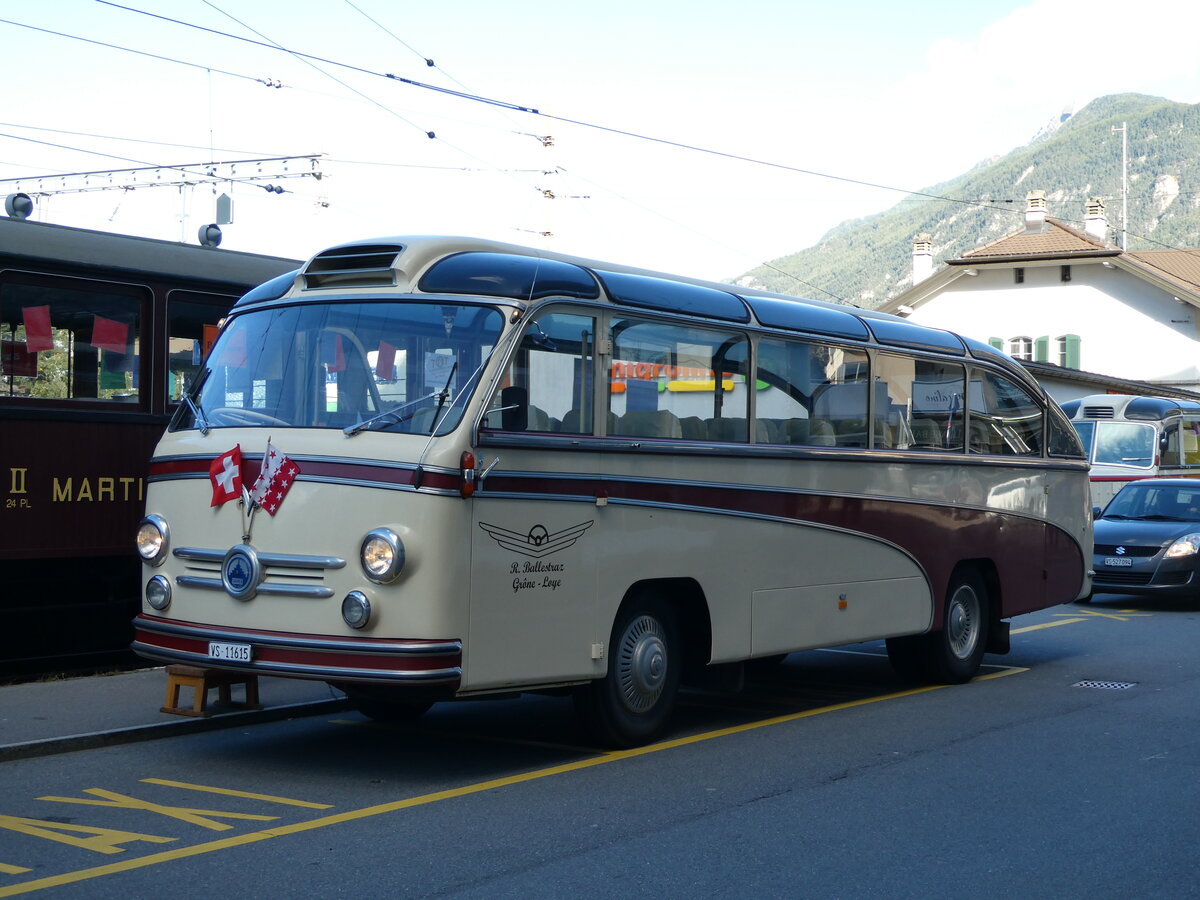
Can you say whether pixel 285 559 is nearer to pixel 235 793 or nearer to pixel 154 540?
pixel 154 540

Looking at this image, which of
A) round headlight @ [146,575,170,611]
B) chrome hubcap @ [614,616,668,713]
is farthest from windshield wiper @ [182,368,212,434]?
chrome hubcap @ [614,616,668,713]

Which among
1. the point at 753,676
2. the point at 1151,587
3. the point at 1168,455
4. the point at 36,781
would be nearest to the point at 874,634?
the point at 753,676

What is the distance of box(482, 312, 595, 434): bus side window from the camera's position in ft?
25.3

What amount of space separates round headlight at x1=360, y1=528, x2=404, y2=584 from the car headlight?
45.5 ft

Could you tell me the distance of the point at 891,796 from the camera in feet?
25.0

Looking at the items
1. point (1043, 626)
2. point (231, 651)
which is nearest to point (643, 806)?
point (231, 651)

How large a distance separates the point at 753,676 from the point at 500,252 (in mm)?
5472

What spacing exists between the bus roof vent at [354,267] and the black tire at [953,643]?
574cm

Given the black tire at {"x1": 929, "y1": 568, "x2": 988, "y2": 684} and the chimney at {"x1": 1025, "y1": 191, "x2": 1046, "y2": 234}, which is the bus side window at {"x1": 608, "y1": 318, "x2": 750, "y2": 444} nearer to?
the black tire at {"x1": 929, "y1": 568, "x2": 988, "y2": 684}

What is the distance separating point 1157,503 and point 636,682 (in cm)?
1367

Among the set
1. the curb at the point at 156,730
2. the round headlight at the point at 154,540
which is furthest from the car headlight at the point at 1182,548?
the round headlight at the point at 154,540

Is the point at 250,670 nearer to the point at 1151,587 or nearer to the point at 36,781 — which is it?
the point at 36,781

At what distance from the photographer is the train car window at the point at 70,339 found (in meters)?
10.6

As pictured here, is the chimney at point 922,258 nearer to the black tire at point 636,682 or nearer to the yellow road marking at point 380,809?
the yellow road marking at point 380,809
